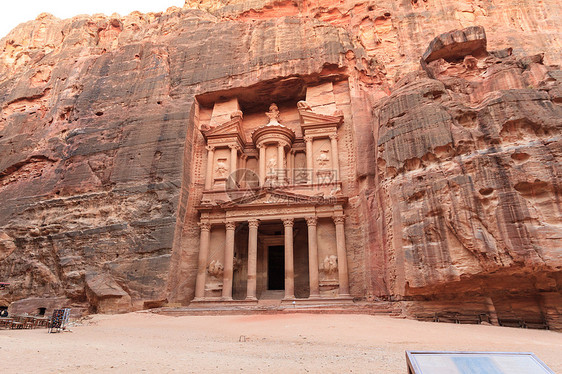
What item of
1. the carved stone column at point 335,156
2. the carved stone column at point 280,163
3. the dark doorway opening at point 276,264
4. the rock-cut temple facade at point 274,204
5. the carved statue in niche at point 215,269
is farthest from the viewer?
the dark doorway opening at point 276,264

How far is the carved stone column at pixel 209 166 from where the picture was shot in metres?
21.7

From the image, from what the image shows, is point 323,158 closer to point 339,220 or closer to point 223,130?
point 339,220

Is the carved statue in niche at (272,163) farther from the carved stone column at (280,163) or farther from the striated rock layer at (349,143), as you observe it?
the striated rock layer at (349,143)

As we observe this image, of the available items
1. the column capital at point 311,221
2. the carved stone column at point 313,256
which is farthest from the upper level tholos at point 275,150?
the carved stone column at point 313,256

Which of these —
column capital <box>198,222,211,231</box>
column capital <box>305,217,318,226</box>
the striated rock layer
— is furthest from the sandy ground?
column capital <box>198,222,211,231</box>

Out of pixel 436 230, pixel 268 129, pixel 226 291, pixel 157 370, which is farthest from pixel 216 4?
pixel 157 370

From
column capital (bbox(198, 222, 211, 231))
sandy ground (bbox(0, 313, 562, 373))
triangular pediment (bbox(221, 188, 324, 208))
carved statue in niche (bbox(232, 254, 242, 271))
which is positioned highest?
triangular pediment (bbox(221, 188, 324, 208))

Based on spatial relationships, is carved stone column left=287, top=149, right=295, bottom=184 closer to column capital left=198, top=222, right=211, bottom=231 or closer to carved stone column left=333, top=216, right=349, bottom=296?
carved stone column left=333, top=216, right=349, bottom=296

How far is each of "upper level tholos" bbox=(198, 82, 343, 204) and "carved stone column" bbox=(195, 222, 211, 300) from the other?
1.82 m

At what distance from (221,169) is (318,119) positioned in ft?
22.6

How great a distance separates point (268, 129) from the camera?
2239 centimetres

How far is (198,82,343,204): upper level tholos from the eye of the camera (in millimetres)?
21156

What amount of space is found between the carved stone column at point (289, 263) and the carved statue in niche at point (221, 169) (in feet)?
18.3

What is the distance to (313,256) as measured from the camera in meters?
18.2
